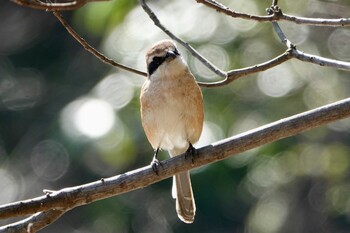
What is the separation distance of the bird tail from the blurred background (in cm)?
248

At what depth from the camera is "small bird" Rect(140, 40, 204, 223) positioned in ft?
19.5

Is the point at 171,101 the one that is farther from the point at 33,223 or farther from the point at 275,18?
the point at 33,223

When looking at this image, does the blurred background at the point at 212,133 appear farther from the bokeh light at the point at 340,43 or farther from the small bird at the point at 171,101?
the small bird at the point at 171,101

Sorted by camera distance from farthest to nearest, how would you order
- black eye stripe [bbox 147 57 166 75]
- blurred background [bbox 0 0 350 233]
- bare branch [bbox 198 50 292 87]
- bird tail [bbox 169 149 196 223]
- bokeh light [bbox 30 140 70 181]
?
bokeh light [bbox 30 140 70 181] < blurred background [bbox 0 0 350 233] < bird tail [bbox 169 149 196 223] < black eye stripe [bbox 147 57 166 75] < bare branch [bbox 198 50 292 87]

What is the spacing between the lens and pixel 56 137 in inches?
406

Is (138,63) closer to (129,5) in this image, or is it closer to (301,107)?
(129,5)

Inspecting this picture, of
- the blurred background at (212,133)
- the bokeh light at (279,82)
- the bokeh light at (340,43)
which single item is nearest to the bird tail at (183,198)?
the blurred background at (212,133)

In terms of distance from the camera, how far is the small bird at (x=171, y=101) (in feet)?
19.5

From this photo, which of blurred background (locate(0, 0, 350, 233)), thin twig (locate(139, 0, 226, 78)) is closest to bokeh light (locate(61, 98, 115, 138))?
blurred background (locate(0, 0, 350, 233))

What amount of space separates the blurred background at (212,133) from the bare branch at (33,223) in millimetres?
4552

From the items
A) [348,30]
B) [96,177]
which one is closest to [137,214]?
[96,177]

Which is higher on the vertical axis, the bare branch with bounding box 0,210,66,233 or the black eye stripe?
the black eye stripe

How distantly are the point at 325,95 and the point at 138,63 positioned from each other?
210 cm

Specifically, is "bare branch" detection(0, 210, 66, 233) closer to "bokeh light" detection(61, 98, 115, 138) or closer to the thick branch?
the thick branch
